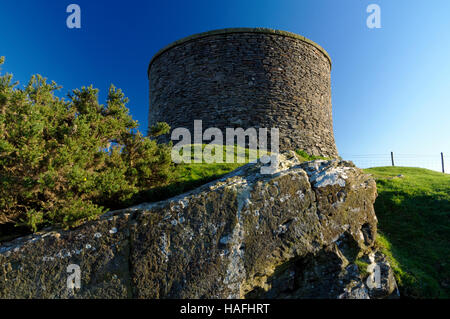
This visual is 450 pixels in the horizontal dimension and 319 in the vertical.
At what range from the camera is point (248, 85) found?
45.6ft

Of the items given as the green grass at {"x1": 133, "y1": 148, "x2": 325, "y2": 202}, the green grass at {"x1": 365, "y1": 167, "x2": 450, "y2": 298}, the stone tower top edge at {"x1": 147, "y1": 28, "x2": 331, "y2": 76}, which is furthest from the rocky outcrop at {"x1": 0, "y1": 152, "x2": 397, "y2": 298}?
the stone tower top edge at {"x1": 147, "y1": 28, "x2": 331, "y2": 76}

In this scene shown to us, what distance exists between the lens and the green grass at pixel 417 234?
5.35m

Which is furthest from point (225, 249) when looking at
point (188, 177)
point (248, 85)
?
point (248, 85)

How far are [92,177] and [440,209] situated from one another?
342 inches

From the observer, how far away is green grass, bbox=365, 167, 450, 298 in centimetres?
535

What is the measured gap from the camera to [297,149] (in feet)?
45.1

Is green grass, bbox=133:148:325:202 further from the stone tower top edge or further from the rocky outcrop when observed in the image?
the stone tower top edge

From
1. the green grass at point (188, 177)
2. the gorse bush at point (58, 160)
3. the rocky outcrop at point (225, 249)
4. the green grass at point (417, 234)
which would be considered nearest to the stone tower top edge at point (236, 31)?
the green grass at point (188, 177)

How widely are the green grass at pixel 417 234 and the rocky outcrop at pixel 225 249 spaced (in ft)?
2.87

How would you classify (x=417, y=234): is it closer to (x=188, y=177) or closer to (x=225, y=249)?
(x=225, y=249)

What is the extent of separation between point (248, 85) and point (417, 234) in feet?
31.1

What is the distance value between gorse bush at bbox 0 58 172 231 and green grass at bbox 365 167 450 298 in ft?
18.3
